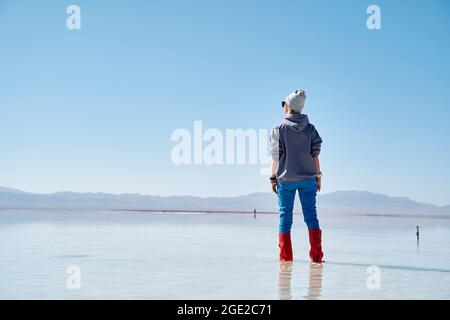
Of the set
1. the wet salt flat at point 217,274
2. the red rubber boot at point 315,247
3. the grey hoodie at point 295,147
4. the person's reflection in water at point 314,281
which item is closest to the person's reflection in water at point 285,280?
the wet salt flat at point 217,274

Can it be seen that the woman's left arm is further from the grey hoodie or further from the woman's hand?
the woman's hand

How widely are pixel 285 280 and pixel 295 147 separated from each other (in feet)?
7.61

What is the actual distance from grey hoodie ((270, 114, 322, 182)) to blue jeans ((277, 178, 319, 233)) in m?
0.08

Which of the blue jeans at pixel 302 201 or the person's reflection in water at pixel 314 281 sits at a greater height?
the blue jeans at pixel 302 201

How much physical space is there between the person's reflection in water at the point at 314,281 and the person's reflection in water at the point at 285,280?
0.16m

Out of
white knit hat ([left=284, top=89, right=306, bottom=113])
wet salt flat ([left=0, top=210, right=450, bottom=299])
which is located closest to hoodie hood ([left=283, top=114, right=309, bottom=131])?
white knit hat ([left=284, top=89, right=306, bottom=113])

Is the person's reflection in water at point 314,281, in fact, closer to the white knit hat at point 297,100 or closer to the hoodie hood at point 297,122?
the hoodie hood at point 297,122

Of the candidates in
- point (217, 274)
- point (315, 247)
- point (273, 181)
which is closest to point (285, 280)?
point (217, 274)

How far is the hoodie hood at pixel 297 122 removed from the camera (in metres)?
6.89

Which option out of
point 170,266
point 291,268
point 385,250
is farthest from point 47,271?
point 385,250

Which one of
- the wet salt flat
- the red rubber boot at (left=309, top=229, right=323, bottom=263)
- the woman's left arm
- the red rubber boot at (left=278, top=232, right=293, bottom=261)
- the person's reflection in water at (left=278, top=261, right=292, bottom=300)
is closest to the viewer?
the person's reflection in water at (left=278, top=261, right=292, bottom=300)

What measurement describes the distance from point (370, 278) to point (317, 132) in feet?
7.82

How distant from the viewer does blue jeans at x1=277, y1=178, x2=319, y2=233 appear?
6.71m

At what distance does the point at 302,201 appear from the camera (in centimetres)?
684
